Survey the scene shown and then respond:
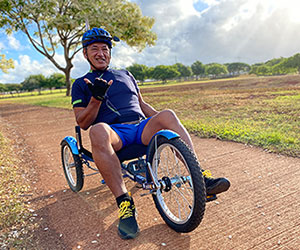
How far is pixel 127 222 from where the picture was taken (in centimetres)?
208

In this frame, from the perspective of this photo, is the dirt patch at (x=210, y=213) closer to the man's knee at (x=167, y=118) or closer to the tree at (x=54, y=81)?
the man's knee at (x=167, y=118)

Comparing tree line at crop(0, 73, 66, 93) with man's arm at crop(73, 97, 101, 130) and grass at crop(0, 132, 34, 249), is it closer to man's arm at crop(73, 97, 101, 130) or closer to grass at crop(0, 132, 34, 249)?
grass at crop(0, 132, 34, 249)

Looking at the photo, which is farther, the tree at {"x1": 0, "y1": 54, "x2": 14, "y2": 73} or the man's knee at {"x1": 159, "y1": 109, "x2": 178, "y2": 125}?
the tree at {"x1": 0, "y1": 54, "x2": 14, "y2": 73}

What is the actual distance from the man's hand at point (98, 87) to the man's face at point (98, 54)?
573 mm

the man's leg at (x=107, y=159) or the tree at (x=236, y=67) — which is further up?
the tree at (x=236, y=67)

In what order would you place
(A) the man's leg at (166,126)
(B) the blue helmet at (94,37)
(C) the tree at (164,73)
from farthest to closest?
(C) the tree at (164,73) < (B) the blue helmet at (94,37) < (A) the man's leg at (166,126)

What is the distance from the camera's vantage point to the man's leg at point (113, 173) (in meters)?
2.08

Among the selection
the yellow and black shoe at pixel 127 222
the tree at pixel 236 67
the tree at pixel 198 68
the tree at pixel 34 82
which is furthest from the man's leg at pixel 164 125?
the tree at pixel 236 67

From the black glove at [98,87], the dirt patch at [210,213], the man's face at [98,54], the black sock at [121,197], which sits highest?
the man's face at [98,54]

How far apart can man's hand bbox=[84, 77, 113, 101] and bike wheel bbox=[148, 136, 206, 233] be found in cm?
66

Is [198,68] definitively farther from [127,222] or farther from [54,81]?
[127,222]

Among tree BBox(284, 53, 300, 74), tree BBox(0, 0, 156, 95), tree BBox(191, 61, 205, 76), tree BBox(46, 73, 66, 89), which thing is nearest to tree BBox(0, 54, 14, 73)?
tree BBox(0, 0, 156, 95)

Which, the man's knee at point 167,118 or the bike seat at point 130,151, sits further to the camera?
the bike seat at point 130,151

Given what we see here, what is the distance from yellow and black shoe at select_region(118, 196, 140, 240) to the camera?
2066mm
